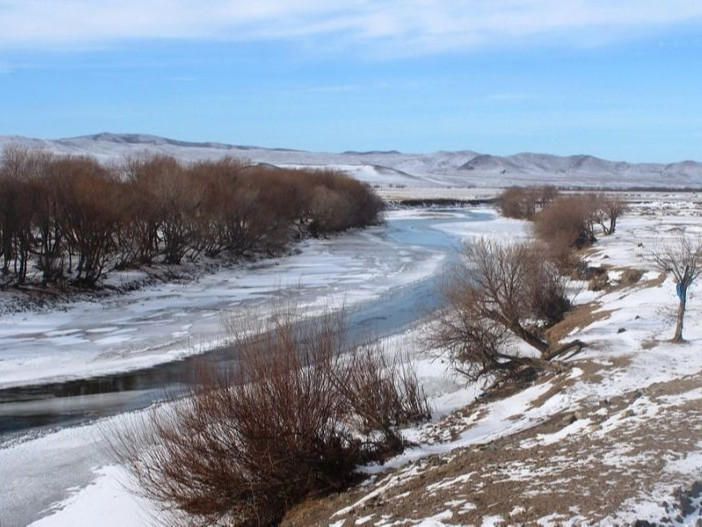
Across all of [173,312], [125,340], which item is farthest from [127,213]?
[125,340]

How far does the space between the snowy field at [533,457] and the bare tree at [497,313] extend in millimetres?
729

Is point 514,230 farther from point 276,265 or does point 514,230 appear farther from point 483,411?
point 483,411

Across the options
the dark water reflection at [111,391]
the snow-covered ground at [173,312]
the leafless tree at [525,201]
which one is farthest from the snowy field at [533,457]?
the leafless tree at [525,201]

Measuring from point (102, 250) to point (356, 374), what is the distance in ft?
82.7

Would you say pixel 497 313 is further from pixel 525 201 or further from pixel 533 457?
pixel 525 201

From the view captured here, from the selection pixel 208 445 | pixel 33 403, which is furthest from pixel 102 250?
pixel 208 445

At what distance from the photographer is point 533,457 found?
9.41 meters

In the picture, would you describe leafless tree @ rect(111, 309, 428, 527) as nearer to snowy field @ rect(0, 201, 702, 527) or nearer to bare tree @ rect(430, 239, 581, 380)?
snowy field @ rect(0, 201, 702, 527)

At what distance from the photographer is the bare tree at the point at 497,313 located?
1716 cm

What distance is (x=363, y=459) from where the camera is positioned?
11031mm

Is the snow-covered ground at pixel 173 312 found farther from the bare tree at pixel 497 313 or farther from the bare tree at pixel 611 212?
the bare tree at pixel 611 212

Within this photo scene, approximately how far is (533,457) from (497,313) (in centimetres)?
911

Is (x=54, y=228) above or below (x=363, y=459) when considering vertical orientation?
above

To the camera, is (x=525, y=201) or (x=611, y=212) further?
(x=525, y=201)
